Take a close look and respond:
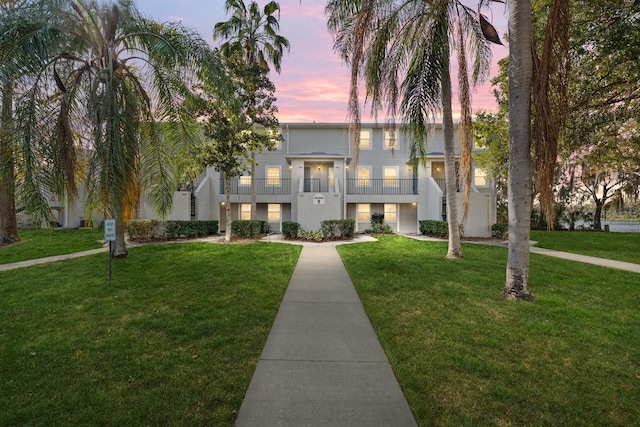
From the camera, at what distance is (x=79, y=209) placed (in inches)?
874

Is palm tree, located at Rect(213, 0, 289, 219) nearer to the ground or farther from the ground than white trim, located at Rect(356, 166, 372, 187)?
farther from the ground

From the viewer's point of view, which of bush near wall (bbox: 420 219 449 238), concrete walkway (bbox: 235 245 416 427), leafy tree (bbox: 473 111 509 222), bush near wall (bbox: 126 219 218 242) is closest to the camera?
concrete walkway (bbox: 235 245 416 427)

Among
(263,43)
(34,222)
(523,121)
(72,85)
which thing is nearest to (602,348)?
(523,121)

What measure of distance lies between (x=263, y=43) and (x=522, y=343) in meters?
15.3

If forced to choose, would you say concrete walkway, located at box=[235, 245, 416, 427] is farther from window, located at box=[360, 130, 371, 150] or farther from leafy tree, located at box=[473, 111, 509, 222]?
window, located at box=[360, 130, 371, 150]

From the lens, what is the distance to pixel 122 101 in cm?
649

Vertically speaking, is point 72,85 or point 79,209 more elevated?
point 72,85

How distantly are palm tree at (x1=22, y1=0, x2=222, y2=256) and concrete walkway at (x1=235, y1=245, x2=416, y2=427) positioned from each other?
457cm

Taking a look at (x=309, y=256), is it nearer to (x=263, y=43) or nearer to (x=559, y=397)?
(x=559, y=397)

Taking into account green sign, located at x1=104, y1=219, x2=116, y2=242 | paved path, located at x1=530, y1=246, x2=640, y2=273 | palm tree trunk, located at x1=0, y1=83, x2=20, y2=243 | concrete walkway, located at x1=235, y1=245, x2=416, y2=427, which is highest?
palm tree trunk, located at x1=0, y1=83, x2=20, y2=243

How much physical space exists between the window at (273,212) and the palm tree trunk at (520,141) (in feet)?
49.3

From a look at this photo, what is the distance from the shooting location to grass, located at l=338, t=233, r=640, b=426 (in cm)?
265

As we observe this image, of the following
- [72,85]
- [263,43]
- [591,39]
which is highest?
[263,43]

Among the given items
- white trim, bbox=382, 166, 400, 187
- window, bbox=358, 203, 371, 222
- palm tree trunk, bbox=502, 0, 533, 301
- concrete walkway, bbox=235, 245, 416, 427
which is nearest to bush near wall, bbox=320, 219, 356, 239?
window, bbox=358, 203, 371, 222
